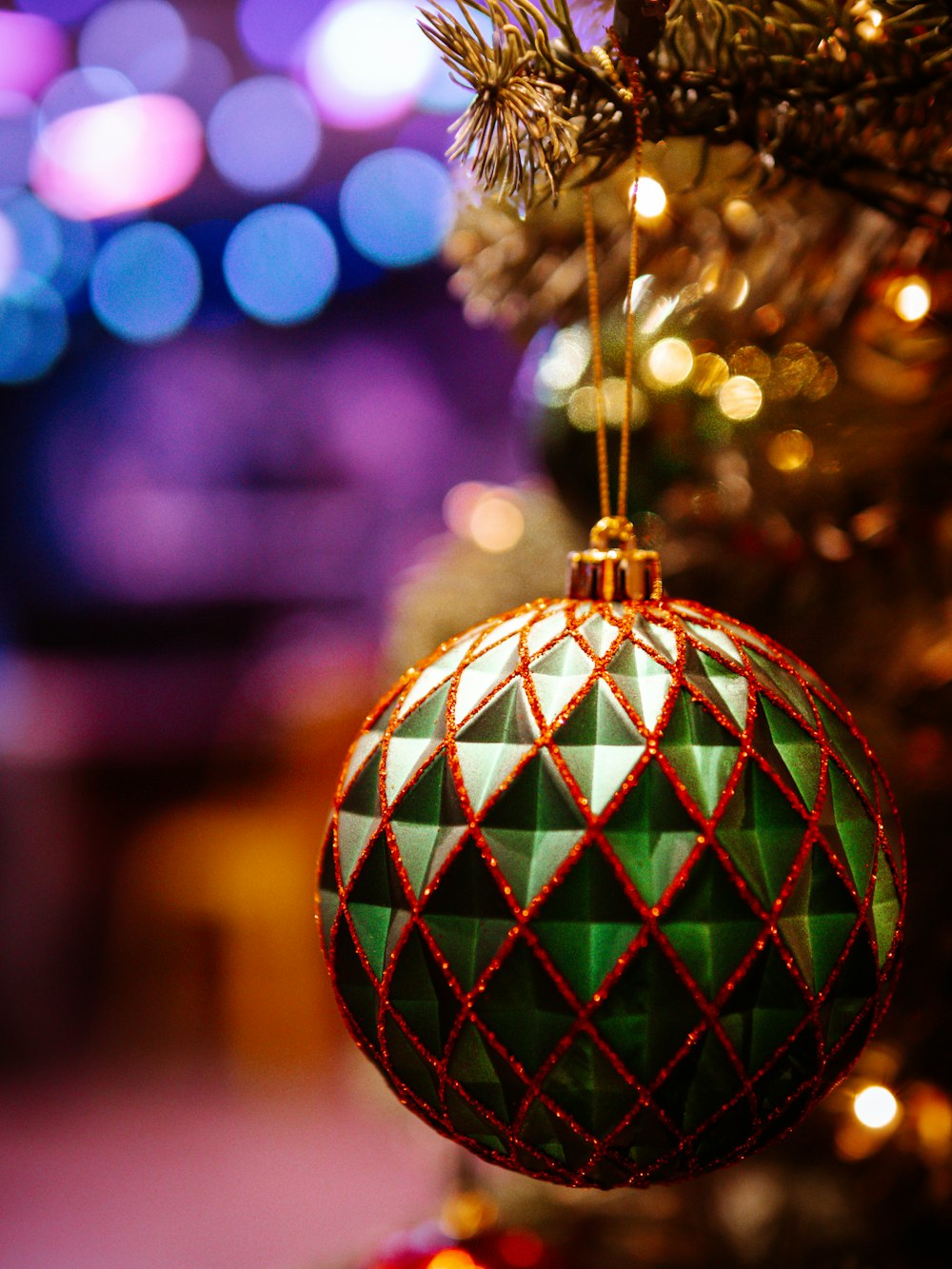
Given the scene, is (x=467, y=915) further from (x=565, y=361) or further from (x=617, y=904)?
(x=565, y=361)

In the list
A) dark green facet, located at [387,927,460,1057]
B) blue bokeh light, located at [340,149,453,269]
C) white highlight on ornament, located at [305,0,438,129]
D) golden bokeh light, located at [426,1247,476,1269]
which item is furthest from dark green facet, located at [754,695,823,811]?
blue bokeh light, located at [340,149,453,269]

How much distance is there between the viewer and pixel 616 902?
0.31 m

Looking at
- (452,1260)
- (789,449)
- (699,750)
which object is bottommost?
(452,1260)

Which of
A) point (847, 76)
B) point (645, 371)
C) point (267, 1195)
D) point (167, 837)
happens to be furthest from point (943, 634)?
point (167, 837)

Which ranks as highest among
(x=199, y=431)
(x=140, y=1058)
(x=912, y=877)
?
(x=199, y=431)

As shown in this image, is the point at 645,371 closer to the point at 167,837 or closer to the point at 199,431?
the point at 167,837

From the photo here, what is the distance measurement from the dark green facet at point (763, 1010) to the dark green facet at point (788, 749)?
5 centimetres

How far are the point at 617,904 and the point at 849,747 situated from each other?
10cm

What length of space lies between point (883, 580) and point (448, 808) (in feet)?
1.11

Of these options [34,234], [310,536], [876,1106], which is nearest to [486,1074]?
[876,1106]

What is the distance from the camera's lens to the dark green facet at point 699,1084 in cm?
31

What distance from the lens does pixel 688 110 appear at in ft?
1.27

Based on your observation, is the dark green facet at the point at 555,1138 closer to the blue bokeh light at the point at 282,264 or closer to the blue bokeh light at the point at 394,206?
the blue bokeh light at the point at 394,206

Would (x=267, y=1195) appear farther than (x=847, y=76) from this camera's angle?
Yes
